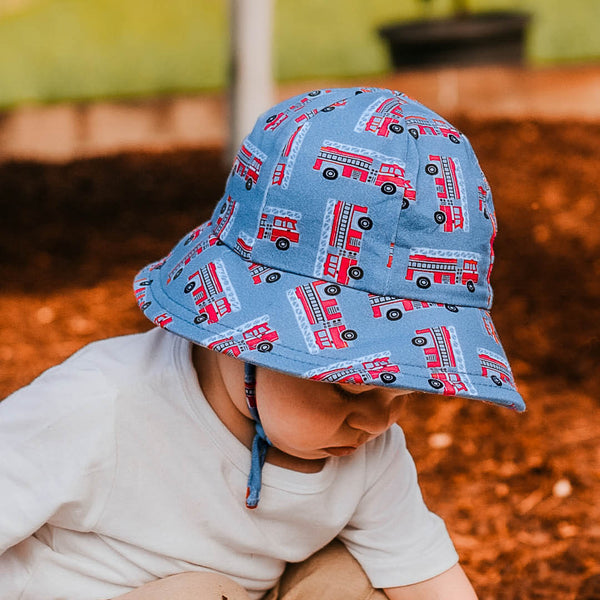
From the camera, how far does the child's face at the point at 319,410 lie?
5.48 feet

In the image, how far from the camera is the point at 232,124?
199 inches

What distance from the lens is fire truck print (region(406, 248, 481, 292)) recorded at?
1.59 meters

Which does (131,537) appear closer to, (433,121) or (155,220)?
(433,121)

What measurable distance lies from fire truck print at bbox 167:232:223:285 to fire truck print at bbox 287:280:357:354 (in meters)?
0.20

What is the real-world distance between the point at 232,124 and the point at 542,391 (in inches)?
87.3

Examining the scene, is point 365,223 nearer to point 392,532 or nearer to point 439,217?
point 439,217

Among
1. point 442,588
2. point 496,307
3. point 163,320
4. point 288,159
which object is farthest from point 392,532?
point 496,307

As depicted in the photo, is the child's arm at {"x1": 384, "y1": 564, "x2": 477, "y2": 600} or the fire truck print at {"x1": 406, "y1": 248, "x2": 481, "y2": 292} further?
the child's arm at {"x1": 384, "y1": 564, "x2": 477, "y2": 600}

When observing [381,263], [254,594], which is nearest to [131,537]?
[254,594]

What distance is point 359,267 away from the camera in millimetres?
1587

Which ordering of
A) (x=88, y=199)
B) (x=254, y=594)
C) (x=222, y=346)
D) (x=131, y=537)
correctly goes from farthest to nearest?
(x=88, y=199) → (x=254, y=594) → (x=131, y=537) → (x=222, y=346)

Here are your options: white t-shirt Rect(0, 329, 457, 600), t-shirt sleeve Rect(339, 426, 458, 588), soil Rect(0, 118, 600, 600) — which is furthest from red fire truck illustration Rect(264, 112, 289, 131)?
soil Rect(0, 118, 600, 600)

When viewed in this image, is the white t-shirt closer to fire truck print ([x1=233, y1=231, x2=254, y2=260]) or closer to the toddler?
the toddler

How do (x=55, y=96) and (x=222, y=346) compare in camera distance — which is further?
(x=55, y=96)
